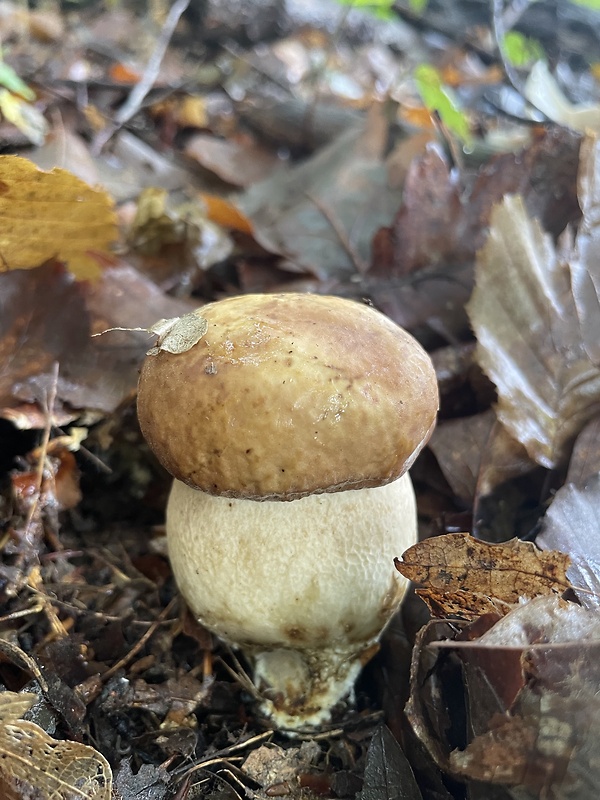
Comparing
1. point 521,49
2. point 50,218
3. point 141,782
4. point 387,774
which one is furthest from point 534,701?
point 521,49

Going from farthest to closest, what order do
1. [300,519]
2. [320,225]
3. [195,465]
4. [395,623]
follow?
[320,225]
[395,623]
[300,519]
[195,465]

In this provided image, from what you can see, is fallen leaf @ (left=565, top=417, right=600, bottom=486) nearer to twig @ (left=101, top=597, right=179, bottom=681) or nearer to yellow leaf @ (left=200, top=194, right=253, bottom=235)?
twig @ (left=101, top=597, right=179, bottom=681)

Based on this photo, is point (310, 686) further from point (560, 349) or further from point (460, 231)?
point (460, 231)

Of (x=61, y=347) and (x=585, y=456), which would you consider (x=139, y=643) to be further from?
(x=585, y=456)

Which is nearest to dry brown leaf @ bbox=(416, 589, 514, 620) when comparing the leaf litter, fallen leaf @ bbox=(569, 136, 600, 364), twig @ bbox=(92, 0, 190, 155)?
the leaf litter

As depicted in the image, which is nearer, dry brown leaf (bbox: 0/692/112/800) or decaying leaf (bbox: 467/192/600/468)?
dry brown leaf (bbox: 0/692/112/800)

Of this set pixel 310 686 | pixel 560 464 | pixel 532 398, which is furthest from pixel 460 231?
pixel 310 686
